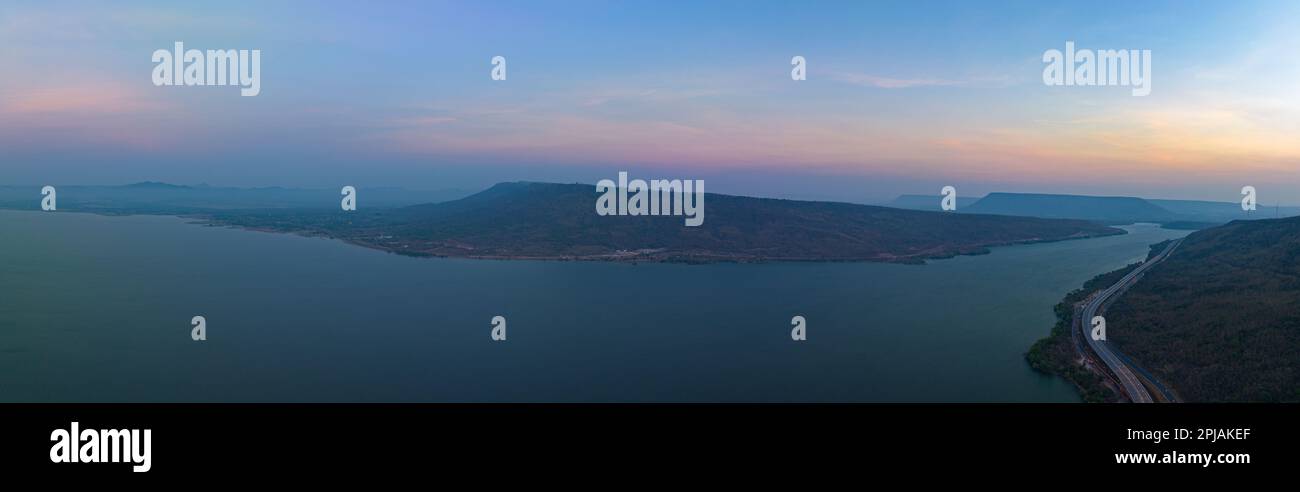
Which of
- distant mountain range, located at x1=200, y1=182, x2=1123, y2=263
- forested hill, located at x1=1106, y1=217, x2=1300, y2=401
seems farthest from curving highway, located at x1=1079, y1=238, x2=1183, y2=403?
distant mountain range, located at x1=200, y1=182, x2=1123, y2=263

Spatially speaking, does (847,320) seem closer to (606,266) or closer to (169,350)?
(606,266)

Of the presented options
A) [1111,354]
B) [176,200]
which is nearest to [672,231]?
[1111,354]

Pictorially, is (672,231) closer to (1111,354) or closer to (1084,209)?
(1111,354)

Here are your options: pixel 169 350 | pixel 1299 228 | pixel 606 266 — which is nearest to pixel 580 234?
pixel 606 266

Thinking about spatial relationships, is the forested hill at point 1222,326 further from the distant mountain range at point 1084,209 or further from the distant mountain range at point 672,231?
the distant mountain range at point 1084,209

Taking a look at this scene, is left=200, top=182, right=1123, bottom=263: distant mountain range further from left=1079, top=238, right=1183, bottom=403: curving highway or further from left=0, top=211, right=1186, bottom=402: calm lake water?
left=1079, top=238, right=1183, bottom=403: curving highway

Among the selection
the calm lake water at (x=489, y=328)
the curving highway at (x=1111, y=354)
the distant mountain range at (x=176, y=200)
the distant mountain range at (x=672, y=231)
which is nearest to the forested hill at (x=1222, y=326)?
the curving highway at (x=1111, y=354)
